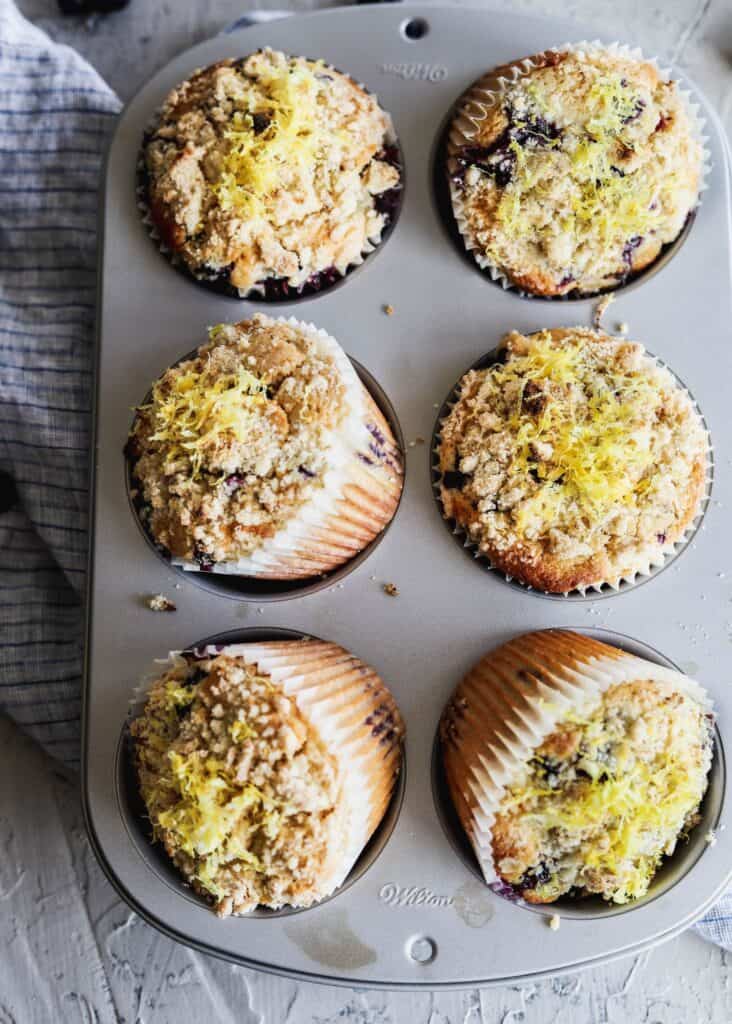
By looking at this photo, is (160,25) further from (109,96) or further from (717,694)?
(717,694)

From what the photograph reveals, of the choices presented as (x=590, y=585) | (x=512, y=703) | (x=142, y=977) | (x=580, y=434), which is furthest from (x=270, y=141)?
(x=142, y=977)

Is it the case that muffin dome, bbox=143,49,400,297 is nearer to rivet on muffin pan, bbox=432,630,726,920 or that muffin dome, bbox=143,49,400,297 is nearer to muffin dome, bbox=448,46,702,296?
muffin dome, bbox=448,46,702,296

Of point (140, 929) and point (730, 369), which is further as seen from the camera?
point (140, 929)

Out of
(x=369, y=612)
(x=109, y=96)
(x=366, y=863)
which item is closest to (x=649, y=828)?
(x=366, y=863)

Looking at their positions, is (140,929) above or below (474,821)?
below

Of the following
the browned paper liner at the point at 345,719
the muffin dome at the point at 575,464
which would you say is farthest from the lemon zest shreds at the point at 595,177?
the browned paper liner at the point at 345,719

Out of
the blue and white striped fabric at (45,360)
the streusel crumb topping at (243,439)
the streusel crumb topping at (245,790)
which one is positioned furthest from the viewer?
the blue and white striped fabric at (45,360)

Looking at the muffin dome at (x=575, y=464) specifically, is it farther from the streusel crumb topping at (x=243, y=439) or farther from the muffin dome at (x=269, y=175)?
the muffin dome at (x=269, y=175)
